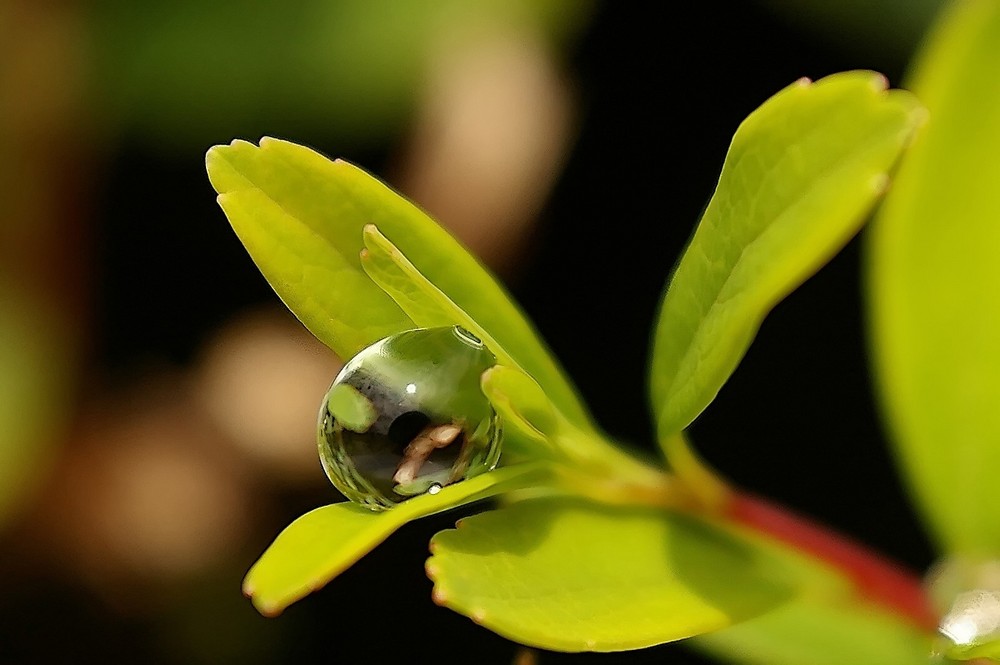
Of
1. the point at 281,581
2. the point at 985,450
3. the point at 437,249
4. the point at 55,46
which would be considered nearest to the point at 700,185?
the point at 985,450

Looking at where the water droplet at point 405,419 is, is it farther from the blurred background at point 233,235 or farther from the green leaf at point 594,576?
the blurred background at point 233,235

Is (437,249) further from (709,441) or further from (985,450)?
(709,441)

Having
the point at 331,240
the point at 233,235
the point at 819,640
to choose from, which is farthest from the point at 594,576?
the point at 233,235

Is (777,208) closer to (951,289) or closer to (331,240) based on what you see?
(331,240)

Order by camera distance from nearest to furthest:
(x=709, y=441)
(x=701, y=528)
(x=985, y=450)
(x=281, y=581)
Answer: (x=281, y=581) → (x=701, y=528) → (x=985, y=450) → (x=709, y=441)

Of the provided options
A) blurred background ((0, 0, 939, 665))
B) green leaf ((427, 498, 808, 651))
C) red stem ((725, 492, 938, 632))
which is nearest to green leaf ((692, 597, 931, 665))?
red stem ((725, 492, 938, 632))
